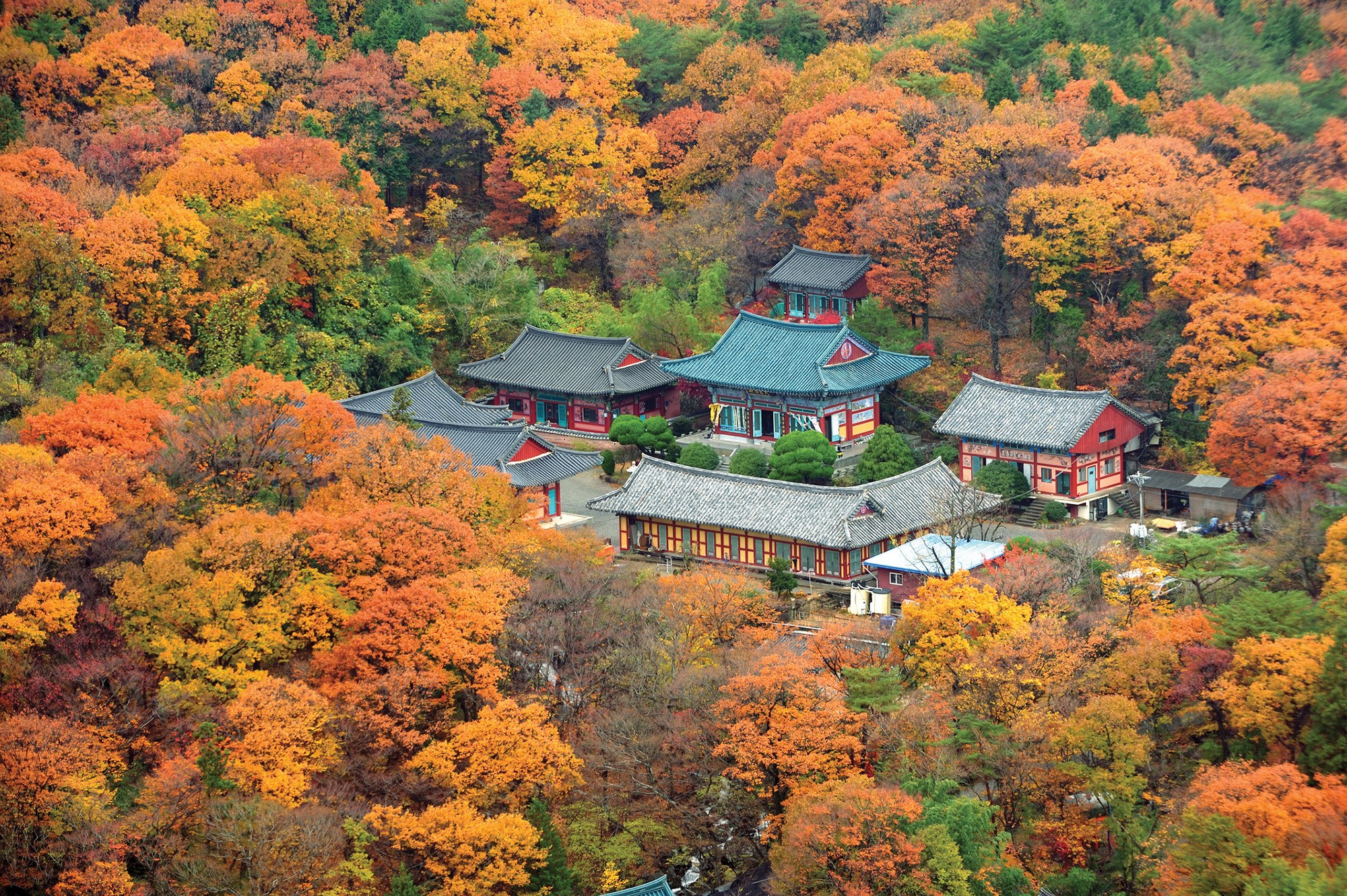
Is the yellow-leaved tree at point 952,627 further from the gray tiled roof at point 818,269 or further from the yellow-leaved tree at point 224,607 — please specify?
the gray tiled roof at point 818,269

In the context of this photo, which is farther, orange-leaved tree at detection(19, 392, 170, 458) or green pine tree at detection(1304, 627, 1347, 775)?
orange-leaved tree at detection(19, 392, 170, 458)

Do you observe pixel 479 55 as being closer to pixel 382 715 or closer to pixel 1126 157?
pixel 1126 157

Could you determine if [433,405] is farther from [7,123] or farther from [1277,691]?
[1277,691]

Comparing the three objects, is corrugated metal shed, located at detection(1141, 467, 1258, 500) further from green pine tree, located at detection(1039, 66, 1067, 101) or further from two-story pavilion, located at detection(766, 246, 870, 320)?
green pine tree, located at detection(1039, 66, 1067, 101)

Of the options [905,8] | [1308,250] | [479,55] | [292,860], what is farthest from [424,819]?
[905,8]

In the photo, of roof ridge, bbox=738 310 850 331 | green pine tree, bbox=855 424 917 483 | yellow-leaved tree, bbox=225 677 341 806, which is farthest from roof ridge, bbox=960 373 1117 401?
yellow-leaved tree, bbox=225 677 341 806

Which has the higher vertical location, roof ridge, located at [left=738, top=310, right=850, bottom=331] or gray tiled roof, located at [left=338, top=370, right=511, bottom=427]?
roof ridge, located at [left=738, top=310, right=850, bottom=331]
